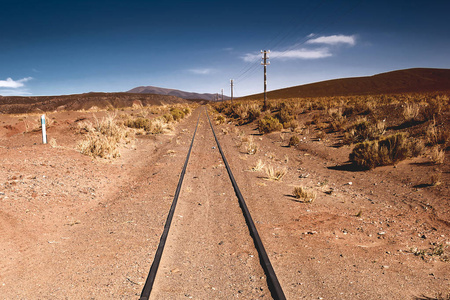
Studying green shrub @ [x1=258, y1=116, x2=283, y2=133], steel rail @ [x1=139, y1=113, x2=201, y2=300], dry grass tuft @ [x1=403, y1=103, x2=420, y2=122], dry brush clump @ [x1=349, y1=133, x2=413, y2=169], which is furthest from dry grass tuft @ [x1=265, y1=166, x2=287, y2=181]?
green shrub @ [x1=258, y1=116, x2=283, y2=133]

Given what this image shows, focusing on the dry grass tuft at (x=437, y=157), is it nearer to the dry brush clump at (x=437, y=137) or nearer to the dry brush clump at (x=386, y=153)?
the dry brush clump at (x=386, y=153)

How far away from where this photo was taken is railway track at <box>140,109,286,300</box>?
12.3 ft

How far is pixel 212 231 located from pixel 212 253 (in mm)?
861

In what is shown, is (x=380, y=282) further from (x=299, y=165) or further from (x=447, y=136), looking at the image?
(x=447, y=136)

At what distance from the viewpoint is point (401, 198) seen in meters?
7.91

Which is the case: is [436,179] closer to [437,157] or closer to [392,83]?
[437,157]

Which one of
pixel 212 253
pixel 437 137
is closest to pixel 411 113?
pixel 437 137

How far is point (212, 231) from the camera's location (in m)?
5.54

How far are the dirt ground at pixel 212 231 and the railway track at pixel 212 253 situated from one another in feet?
0.09

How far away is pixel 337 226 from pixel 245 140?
40.6ft

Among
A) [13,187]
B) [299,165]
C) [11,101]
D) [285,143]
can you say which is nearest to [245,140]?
[285,143]

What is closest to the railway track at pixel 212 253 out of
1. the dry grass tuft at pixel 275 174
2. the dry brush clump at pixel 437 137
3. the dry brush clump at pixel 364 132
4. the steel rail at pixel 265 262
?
the steel rail at pixel 265 262

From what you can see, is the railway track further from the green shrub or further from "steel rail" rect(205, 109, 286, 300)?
the green shrub

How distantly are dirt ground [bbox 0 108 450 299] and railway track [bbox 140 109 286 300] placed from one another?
27mm
